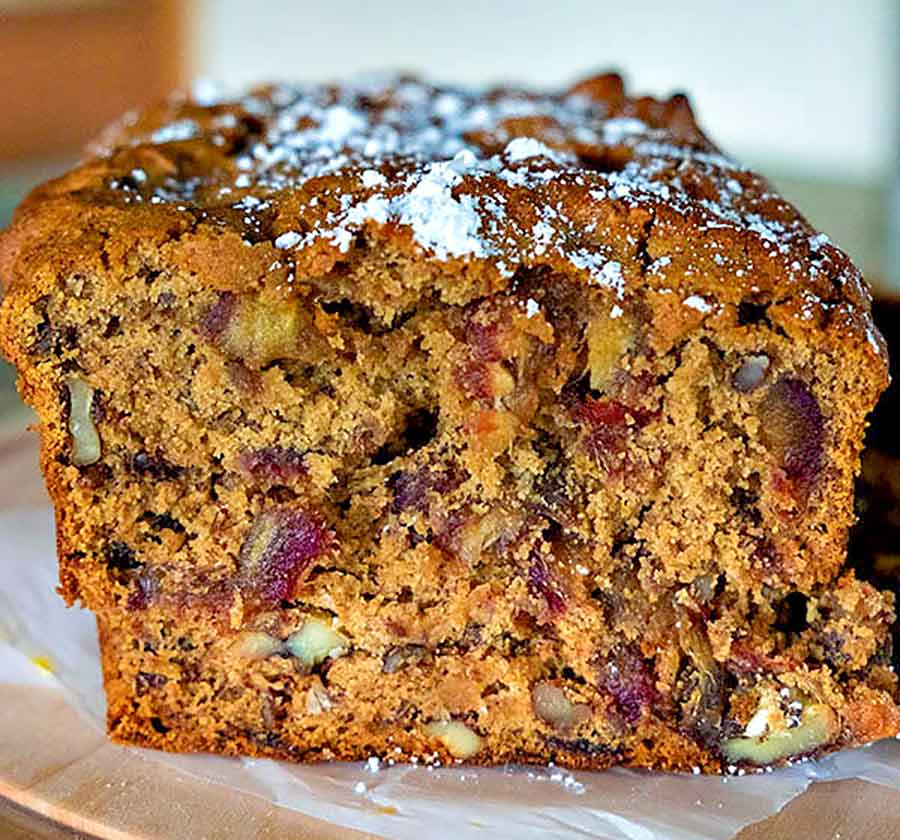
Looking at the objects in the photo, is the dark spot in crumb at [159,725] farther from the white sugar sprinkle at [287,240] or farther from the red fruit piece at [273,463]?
the white sugar sprinkle at [287,240]

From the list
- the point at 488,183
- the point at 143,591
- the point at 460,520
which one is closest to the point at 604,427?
the point at 460,520

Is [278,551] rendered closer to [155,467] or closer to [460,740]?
[155,467]

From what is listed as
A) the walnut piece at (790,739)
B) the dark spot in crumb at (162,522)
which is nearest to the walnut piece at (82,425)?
the dark spot in crumb at (162,522)

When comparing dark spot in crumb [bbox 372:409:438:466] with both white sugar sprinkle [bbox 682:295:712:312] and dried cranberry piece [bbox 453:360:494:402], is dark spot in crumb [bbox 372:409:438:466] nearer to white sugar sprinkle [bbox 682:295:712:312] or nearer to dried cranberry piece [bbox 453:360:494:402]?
dried cranberry piece [bbox 453:360:494:402]

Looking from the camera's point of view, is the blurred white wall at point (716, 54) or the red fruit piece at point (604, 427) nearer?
the red fruit piece at point (604, 427)

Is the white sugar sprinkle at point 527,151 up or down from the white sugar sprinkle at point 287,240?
up

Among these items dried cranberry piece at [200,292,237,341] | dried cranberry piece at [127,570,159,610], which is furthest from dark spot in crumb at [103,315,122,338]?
Result: dried cranberry piece at [127,570,159,610]
